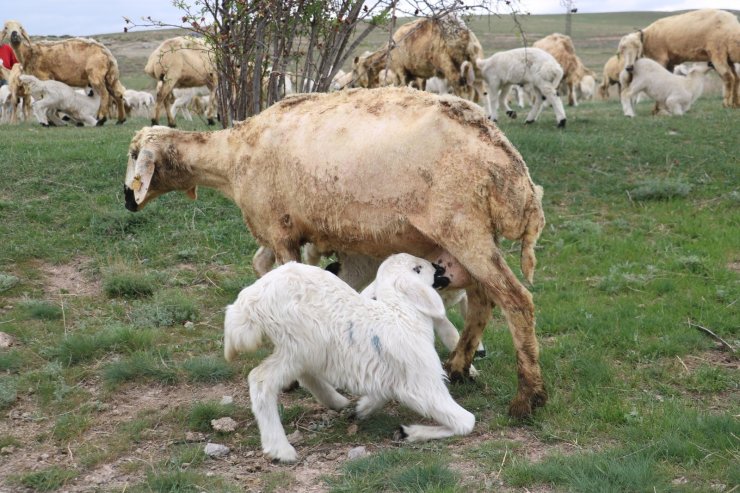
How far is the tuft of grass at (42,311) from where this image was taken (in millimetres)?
7230

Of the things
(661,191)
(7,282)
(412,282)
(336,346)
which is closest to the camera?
(336,346)

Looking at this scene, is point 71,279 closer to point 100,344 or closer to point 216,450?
point 100,344

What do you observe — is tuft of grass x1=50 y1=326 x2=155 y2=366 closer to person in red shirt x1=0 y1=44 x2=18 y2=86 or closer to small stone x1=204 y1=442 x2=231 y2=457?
small stone x1=204 y1=442 x2=231 y2=457

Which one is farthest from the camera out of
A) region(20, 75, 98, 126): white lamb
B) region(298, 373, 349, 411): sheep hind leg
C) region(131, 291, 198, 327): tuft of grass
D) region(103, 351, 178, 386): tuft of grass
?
region(20, 75, 98, 126): white lamb

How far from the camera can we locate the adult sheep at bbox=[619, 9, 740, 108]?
18192 mm

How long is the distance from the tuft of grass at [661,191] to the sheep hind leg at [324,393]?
6.13 metres

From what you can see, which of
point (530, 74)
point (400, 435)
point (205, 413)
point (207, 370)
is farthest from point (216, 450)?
point (530, 74)

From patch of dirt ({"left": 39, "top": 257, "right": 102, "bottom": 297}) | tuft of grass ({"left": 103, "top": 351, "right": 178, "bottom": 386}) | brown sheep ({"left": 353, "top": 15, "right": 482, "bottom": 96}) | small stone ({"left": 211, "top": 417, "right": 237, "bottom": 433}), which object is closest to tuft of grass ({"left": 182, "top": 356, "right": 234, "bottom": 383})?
tuft of grass ({"left": 103, "top": 351, "right": 178, "bottom": 386})

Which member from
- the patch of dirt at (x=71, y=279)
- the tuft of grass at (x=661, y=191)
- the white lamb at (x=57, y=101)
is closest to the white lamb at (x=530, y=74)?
the tuft of grass at (x=661, y=191)

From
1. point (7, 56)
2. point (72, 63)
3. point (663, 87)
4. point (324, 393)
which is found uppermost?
point (7, 56)

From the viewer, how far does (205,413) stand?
212 inches

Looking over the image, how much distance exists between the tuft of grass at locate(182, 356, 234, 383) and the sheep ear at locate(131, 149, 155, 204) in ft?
4.52

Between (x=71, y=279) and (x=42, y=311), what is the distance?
98 centimetres

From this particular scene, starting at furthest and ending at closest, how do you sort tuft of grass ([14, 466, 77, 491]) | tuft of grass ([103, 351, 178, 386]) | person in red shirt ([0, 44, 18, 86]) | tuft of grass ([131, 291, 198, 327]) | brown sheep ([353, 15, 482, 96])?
person in red shirt ([0, 44, 18, 86]) < brown sheep ([353, 15, 482, 96]) < tuft of grass ([131, 291, 198, 327]) < tuft of grass ([103, 351, 178, 386]) < tuft of grass ([14, 466, 77, 491])
